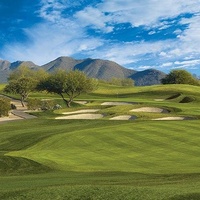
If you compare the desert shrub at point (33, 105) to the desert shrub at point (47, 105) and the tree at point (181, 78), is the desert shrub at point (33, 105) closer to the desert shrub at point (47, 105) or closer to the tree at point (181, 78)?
the desert shrub at point (47, 105)

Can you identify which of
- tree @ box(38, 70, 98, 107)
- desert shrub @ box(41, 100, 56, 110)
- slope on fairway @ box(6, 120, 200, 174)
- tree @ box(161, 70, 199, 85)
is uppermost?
tree @ box(161, 70, 199, 85)

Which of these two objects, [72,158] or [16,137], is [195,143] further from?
Answer: [16,137]

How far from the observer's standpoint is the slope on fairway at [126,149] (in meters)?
21.5

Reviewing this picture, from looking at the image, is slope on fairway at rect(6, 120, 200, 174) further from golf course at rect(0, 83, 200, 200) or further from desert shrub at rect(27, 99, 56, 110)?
desert shrub at rect(27, 99, 56, 110)

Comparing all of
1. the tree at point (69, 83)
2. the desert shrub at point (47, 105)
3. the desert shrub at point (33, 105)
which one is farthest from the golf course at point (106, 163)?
the desert shrub at point (47, 105)

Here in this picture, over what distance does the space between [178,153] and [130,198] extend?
1565 centimetres

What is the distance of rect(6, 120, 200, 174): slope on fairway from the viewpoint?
21494 mm

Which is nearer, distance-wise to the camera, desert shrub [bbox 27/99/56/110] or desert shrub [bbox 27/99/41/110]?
desert shrub [bbox 27/99/41/110]

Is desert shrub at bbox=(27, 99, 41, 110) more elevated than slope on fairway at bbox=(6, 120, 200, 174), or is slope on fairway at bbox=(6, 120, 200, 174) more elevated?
desert shrub at bbox=(27, 99, 41, 110)

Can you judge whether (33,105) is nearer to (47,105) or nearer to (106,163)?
(47,105)

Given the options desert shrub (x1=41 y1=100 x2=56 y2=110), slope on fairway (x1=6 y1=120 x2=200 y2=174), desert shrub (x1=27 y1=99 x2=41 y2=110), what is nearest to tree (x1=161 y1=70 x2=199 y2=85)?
desert shrub (x1=41 y1=100 x2=56 y2=110)

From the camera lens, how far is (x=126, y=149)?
2720 centimetres

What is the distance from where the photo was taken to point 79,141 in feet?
101

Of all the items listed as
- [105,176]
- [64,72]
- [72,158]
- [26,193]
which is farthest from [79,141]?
[64,72]
